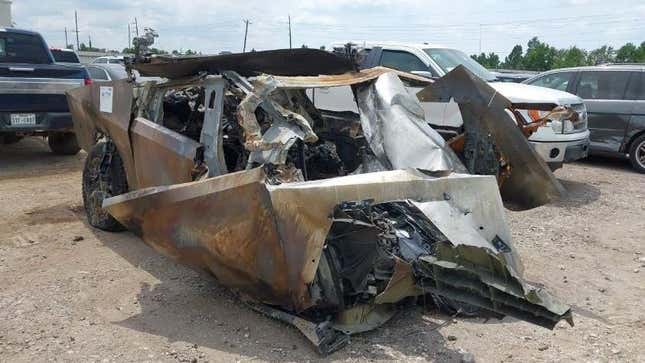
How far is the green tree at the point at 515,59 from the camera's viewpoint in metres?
49.0

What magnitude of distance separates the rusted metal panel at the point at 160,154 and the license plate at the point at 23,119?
14.3 ft

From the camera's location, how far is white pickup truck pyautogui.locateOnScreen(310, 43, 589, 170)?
611 centimetres

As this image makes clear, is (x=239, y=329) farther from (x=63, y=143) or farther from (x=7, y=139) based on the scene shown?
(x=7, y=139)

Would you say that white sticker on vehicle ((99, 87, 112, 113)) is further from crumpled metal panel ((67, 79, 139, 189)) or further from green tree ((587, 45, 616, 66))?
green tree ((587, 45, 616, 66))

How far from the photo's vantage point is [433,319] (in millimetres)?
3664

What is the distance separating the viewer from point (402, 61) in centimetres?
812

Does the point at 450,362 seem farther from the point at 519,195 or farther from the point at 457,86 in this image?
the point at 457,86

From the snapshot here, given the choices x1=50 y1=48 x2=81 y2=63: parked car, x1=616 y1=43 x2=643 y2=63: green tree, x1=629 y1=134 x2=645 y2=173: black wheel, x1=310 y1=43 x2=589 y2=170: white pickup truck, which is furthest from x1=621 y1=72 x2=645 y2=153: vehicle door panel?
x1=616 y1=43 x2=643 y2=63: green tree

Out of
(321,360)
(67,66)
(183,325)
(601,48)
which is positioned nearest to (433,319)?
(321,360)

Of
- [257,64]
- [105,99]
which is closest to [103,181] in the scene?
[105,99]

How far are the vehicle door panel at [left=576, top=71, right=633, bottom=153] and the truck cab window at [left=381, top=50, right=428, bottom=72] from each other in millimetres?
3660

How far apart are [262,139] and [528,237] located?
11.1 feet

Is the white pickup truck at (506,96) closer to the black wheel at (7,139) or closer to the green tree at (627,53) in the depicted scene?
the black wheel at (7,139)

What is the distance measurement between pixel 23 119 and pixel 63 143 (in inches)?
58.4
